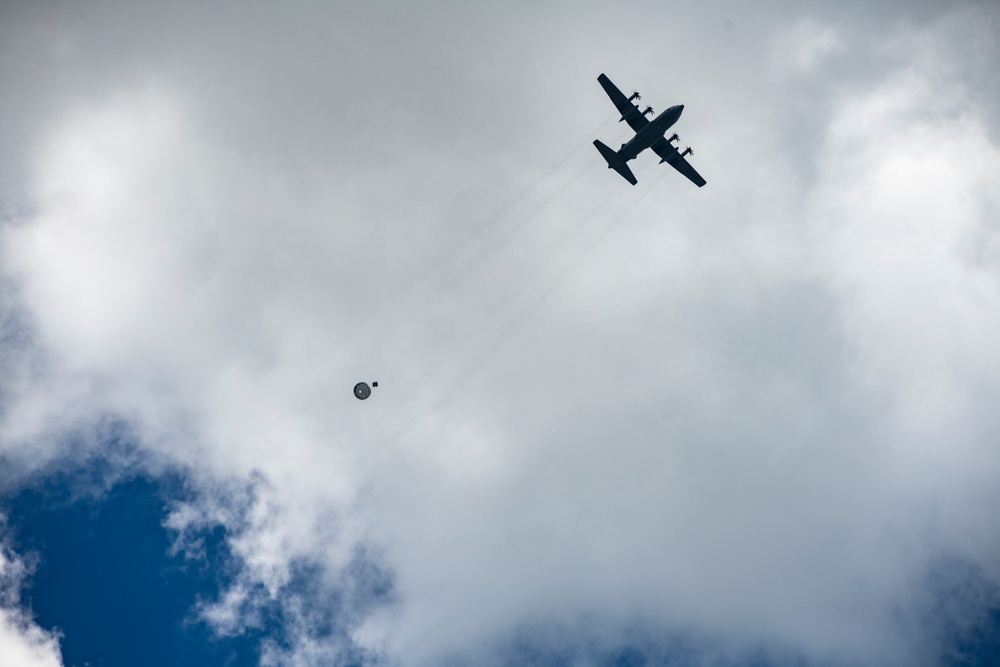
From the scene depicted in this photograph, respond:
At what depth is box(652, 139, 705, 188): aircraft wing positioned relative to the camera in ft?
319

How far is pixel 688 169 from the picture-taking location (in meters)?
101

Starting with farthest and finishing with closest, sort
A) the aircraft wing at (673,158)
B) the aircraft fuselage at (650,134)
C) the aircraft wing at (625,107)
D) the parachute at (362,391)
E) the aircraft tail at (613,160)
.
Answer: the aircraft wing at (673,158)
the aircraft tail at (613,160)
the aircraft wing at (625,107)
the aircraft fuselage at (650,134)
the parachute at (362,391)

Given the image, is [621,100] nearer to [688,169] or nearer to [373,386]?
[688,169]

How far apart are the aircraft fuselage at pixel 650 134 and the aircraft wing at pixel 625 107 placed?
1666mm

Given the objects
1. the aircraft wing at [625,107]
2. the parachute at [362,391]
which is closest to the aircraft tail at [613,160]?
the aircraft wing at [625,107]

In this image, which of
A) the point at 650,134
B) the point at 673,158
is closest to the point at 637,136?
the point at 650,134

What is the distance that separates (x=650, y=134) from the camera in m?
90.9

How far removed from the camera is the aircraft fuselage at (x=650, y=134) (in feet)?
288

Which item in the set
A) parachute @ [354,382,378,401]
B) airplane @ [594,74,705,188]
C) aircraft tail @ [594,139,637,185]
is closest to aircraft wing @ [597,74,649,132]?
airplane @ [594,74,705,188]

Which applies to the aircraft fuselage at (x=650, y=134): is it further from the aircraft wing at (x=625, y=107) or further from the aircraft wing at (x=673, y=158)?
the aircraft wing at (x=673, y=158)

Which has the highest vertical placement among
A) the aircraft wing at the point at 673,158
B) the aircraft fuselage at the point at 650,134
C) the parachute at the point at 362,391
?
the aircraft wing at the point at 673,158

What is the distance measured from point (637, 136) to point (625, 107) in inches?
195

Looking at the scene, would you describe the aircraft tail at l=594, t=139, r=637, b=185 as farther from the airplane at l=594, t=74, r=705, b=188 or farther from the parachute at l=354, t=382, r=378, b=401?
the parachute at l=354, t=382, r=378, b=401

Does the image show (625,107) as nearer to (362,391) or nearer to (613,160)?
(613,160)
